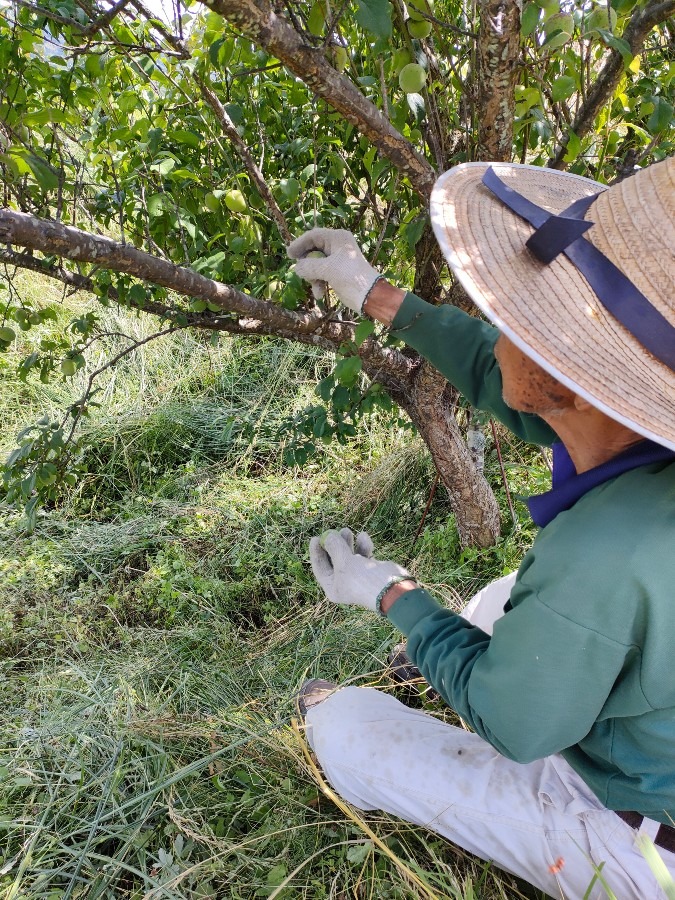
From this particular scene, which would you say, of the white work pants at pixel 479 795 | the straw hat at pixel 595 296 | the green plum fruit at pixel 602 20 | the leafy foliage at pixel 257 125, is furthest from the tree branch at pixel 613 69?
the white work pants at pixel 479 795

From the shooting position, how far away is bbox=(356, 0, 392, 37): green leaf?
3.40ft

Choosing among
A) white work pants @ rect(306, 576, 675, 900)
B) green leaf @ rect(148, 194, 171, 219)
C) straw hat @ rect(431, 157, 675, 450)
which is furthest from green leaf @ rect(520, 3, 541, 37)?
white work pants @ rect(306, 576, 675, 900)

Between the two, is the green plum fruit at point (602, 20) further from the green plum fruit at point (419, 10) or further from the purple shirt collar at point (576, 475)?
the purple shirt collar at point (576, 475)

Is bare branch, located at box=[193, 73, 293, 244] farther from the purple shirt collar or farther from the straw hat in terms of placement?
the purple shirt collar

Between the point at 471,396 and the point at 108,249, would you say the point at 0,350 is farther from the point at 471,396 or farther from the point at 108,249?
the point at 471,396

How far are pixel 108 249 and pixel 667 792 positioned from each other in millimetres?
1536

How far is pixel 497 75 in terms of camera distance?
1.41m

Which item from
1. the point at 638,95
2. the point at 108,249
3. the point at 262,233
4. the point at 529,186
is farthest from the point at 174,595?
the point at 638,95

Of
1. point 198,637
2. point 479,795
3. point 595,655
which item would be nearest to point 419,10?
point 595,655

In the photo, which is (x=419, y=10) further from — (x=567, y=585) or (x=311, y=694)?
(x=311, y=694)

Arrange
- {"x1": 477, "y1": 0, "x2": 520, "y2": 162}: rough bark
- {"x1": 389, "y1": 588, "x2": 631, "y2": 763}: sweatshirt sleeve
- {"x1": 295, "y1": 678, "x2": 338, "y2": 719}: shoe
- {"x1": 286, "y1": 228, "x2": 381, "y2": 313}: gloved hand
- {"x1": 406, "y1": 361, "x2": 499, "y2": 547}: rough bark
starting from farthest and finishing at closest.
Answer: {"x1": 406, "y1": 361, "x2": 499, "y2": 547}: rough bark, {"x1": 295, "y1": 678, "x2": 338, "y2": 719}: shoe, {"x1": 286, "y1": 228, "x2": 381, "y2": 313}: gloved hand, {"x1": 477, "y1": 0, "x2": 520, "y2": 162}: rough bark, {"x1": 389, "y1": 588, "x2": 631, "y2": 763}: sweatshirt sleeve

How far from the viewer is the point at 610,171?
2.05 metres

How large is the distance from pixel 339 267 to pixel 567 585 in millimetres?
995

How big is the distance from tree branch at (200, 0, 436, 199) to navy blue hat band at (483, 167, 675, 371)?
51 cm
